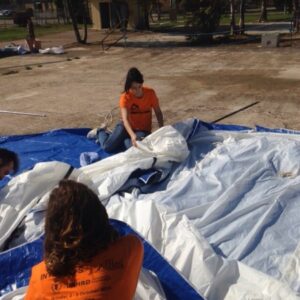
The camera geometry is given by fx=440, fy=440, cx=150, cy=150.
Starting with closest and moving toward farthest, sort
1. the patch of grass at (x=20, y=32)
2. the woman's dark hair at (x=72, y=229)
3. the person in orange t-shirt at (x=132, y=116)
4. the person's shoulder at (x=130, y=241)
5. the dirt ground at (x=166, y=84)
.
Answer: the woman's dark hair at (x=72, y=229), the person's shoulder at (x=130, y=241), the person in orange t-shirt at (x=132, y=116), the dirt ground at (x=166, y=84), the patch of grass at (x=20, y=32)

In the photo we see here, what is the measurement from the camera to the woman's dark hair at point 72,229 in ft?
5.16

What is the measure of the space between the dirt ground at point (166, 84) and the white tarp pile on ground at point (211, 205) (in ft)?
6.69

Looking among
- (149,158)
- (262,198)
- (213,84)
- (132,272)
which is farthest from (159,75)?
(132,272)

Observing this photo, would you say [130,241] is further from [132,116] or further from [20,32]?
[20,32]

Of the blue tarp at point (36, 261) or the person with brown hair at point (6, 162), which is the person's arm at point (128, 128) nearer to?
the person with brown hair at point (6, 162)

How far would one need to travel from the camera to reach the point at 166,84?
370 inches

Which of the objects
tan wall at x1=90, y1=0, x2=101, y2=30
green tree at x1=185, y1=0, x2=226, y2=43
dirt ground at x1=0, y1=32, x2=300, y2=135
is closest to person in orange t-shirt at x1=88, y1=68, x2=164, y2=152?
dirt ground at x1=0, y1=32, x2=300, y2=135

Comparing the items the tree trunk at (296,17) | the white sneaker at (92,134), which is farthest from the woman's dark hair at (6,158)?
the tree trunk at (296,17)

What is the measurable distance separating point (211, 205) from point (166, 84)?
6303mm

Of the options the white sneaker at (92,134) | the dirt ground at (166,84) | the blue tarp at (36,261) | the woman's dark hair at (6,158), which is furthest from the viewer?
the dirt ground at (166,84)

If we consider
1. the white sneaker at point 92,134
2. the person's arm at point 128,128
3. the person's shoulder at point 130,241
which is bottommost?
the white sneaker at point 92,134

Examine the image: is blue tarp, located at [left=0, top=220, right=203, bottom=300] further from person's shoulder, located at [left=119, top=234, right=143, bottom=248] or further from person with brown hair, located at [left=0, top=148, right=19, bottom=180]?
person's shoulder, located at [left=119, top=234, right=143, bottom=248]

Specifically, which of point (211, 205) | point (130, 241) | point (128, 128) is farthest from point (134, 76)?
point (130, 241)

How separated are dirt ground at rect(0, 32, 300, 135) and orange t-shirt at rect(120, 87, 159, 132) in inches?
57.6
